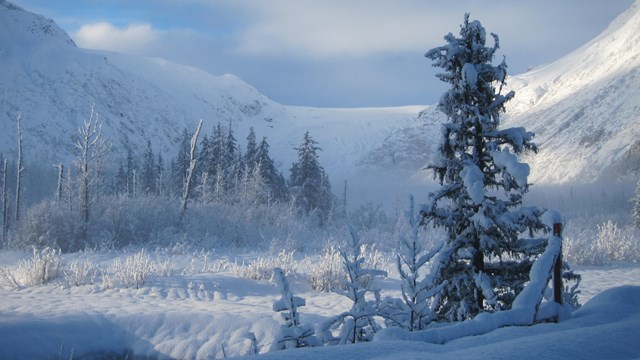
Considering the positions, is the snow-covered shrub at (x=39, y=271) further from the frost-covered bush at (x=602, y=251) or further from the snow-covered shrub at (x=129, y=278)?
the frost-covered bush at (x=602, y=251)

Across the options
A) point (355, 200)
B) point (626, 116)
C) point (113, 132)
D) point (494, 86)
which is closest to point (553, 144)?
point (626, 116)

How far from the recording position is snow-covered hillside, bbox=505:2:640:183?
8081 cm

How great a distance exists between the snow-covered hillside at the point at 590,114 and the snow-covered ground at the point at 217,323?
234 feet

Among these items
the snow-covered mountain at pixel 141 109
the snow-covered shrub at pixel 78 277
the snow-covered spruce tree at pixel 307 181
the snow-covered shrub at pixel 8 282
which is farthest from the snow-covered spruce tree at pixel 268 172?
the snow-covered mountain at pixel 141 109

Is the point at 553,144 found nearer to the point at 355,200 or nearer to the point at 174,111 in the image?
the point at 355,200

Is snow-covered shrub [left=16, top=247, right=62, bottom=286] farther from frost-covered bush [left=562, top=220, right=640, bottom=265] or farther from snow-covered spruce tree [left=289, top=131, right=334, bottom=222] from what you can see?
snow-covered spruce tree [left=289, top=131, right=334, bottom=222]

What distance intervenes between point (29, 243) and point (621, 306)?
77.9 ft

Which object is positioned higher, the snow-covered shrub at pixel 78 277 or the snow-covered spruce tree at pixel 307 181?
the snow-covered spruce tree at pixel 307 181

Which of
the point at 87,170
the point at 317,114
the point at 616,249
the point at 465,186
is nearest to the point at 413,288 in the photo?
the point at 465,186

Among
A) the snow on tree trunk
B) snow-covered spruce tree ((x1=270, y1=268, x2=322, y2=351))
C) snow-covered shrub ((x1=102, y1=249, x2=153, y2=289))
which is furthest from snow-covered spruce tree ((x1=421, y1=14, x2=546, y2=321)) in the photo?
the snow on tree trunk

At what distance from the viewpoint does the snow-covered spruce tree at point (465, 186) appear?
21.9 ft

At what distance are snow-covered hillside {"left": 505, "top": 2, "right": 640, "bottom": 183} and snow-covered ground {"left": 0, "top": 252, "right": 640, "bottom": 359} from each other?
71.2 m

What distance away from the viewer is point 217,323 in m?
8.60

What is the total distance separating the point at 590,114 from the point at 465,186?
104 meters
